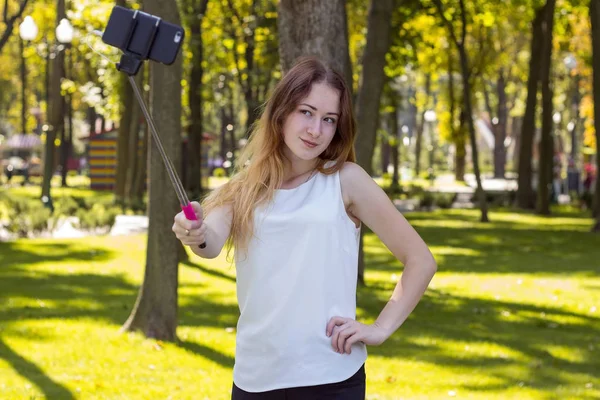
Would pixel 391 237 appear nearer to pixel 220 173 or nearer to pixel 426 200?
pixel 426 200

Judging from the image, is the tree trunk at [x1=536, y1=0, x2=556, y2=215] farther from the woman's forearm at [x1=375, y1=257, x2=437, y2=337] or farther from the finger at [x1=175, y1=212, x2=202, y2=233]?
the finger at [x1=175, y1=212, x2=202, y2=233]

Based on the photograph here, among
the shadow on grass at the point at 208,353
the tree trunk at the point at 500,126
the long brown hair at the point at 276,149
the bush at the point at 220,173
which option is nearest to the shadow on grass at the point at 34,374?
the shadow on grass at the point at 208,353

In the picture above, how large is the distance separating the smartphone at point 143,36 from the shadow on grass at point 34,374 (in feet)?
16.4

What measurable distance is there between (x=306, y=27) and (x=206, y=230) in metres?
7.32

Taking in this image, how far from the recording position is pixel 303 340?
3.05 meters

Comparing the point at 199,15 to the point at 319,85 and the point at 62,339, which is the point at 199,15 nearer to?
the point at 62,339

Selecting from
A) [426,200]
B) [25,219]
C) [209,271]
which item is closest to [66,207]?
[25,219]

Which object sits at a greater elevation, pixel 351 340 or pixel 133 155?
pixel 351 340

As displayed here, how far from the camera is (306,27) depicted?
10.1m

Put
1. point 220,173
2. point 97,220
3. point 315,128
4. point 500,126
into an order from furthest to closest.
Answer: point 220,173 < point 500,126 < point 97,220 < point 315,128

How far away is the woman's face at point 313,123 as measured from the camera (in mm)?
3158

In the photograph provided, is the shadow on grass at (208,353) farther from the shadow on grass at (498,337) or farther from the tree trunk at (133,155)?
the tree trunk at (133,155)

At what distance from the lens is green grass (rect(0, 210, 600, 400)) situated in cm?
817

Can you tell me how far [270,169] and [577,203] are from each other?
34.8 m
